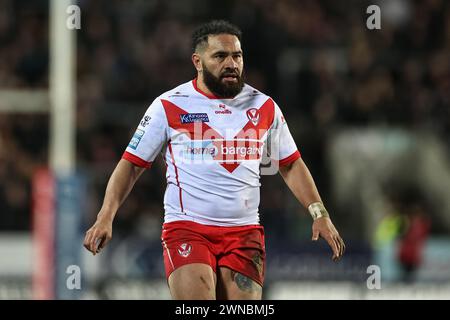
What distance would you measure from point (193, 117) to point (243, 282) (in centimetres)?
101

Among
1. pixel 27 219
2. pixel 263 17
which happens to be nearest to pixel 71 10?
pixel 27 219

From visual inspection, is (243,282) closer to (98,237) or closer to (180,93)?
(98,237)

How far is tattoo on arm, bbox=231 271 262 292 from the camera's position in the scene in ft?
21.3

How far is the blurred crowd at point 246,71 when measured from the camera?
14.0 m

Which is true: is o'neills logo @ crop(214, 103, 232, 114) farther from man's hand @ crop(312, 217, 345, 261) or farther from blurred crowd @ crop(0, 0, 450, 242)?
blurred crowd @ crop(0, 0, 450, 242)

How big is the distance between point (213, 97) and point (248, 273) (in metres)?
1.06

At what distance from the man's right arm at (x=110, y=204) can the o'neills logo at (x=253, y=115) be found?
72 cm

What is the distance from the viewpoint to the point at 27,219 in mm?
13445

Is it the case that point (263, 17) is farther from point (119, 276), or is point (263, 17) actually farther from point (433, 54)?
point (119, 276)

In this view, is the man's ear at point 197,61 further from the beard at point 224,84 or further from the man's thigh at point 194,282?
the man's thigh at point 194,282

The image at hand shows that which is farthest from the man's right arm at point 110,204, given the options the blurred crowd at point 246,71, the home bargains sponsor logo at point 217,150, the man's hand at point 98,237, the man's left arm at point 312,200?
the blurred crowd at point 246,71

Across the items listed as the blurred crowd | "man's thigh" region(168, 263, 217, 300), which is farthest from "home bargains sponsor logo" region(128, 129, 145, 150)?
the blurred crowd

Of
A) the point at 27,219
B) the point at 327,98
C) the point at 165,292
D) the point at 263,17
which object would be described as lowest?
the point at 165,292
